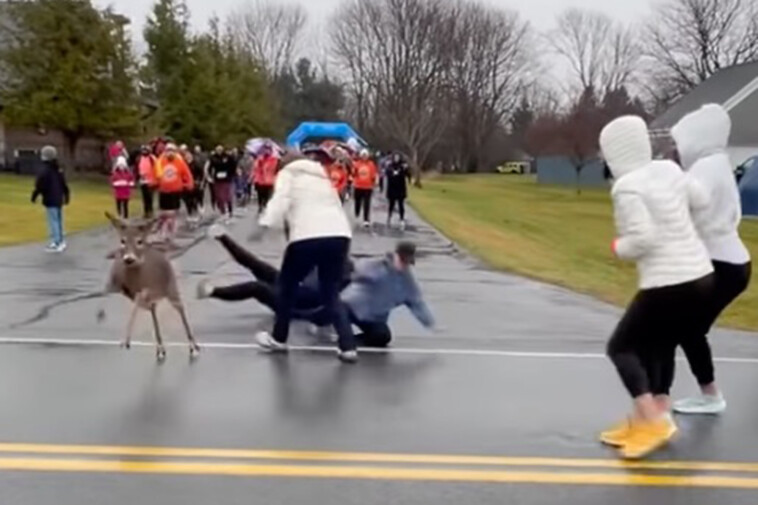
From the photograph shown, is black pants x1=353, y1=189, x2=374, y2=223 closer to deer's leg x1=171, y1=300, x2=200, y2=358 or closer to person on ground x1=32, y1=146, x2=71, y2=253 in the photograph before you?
person on ground x1=32, y1=146, x2=71, y2=253

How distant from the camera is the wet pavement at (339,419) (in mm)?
5625

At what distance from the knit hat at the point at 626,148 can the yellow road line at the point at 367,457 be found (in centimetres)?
162

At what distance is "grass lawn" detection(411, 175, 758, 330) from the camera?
1548 cm

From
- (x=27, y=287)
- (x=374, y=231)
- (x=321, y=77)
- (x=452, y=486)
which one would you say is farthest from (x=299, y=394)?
(x=321, y=77)

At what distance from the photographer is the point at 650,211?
636 cm

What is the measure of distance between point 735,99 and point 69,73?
3498 centimetres

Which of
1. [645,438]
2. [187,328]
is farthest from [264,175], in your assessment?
[645,438]

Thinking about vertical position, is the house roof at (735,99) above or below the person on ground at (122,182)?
above

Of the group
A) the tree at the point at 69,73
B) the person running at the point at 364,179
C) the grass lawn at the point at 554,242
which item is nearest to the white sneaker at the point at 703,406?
the grass lawn at the point at 554,242

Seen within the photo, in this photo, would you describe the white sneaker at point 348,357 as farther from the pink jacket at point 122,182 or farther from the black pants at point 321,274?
A: the pink jacket at point 122,182

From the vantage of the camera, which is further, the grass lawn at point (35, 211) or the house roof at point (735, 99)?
the house roof at point (735, 99)

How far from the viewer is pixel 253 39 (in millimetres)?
94312

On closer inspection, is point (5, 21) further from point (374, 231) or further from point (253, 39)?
point (253, 39)

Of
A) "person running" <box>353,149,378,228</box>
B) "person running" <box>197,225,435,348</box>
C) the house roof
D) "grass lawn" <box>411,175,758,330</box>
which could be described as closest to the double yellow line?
"person running" <box>197,225,435,348</box>
